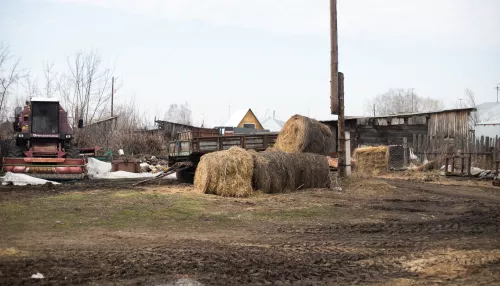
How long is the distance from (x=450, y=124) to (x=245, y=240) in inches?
1129

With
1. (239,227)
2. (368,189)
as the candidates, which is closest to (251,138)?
(368,189)

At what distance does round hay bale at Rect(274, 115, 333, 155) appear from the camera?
1834 cm

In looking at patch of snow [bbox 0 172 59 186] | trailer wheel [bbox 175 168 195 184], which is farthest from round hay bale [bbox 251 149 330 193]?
patch of snow [bbox 0 172 59 186]

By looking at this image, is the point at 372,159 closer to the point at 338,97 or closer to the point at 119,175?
the point at 338,97

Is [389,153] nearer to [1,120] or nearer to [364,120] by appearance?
[364,120]

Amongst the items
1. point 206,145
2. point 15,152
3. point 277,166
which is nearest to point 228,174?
point 277,166

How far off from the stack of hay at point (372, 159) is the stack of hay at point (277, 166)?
31.4ft

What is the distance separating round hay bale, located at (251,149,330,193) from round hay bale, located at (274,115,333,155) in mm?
695

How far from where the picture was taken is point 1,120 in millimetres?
39531

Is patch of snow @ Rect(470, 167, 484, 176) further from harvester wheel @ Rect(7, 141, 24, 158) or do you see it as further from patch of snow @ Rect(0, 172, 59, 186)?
harvester wheel @ Rect(7, 141, 24, 158)

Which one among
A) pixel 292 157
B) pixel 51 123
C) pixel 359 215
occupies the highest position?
pixel 51 123

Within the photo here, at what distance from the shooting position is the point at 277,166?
53.5 ft

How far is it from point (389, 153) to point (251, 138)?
1278 cm

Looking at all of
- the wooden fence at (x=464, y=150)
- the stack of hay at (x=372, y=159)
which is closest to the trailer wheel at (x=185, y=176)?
the stack of hay at (x=372, y=159)
